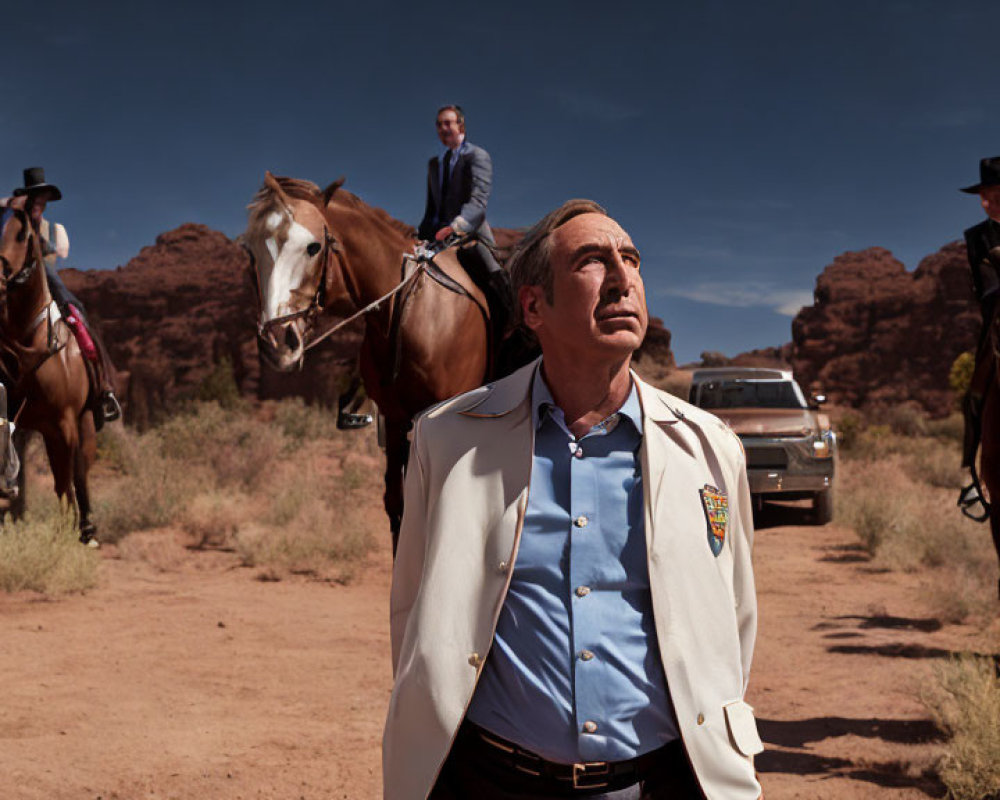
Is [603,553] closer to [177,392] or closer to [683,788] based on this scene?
[683,788]

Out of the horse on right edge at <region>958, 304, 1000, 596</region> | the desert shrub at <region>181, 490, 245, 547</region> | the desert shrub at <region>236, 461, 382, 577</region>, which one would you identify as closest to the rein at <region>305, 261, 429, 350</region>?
the horse on right edge at <region>958, 304, 1000, 596</region>

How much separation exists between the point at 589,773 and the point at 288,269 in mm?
3497

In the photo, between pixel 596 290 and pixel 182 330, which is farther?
pixel 182 330

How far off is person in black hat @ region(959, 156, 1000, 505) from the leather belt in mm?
3999

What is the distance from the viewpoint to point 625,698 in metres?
1.80

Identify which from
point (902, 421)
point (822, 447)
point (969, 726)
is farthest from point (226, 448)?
point (902, 421)

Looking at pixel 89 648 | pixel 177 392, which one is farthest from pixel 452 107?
pixel 177 392

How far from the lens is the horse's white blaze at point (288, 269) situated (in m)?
4.62

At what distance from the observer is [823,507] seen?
566 inches

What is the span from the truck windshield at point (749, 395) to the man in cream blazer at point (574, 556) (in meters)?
12.4

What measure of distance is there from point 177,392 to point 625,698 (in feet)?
143

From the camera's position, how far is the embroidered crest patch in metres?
1.92

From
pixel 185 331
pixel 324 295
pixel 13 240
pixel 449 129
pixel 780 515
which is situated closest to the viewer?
pixel 324 295

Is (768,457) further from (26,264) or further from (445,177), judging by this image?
(26,264)
